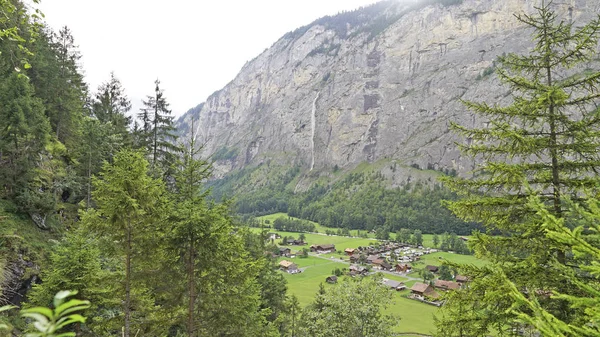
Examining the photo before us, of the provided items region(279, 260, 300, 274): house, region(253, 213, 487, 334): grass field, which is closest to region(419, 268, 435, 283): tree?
region(253, 213, 487, 334): grass field

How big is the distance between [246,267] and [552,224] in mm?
11116

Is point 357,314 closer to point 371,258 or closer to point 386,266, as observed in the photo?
point 386,266

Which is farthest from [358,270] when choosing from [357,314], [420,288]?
[357,314]

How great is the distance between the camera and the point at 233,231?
50.1 ft

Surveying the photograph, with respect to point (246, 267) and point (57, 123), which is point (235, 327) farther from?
point (57, 123)

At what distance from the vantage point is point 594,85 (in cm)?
755

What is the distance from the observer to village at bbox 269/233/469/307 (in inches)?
2483

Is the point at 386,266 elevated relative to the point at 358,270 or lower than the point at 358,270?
lower

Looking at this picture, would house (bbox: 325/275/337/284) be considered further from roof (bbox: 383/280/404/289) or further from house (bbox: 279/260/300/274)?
house (bbox: 279/260/300/274)

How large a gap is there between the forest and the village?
1837 inches

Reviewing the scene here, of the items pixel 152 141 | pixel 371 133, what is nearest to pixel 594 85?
pixel 152 141

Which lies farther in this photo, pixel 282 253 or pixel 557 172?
pixel 282 253

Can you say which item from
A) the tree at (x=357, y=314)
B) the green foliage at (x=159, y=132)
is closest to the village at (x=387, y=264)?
the tree at (x=357, y=314)

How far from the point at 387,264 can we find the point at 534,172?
80.4 metres
